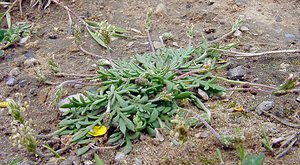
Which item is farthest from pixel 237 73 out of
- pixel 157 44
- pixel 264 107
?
pixel 157 44

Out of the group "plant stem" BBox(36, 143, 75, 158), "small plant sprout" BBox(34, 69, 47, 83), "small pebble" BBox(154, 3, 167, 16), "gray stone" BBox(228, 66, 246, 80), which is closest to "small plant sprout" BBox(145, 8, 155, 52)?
"small pebble" BBox(154, 3, 167, 16)

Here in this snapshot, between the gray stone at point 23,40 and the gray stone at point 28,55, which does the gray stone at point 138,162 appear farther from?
the gray stone at point 23,40

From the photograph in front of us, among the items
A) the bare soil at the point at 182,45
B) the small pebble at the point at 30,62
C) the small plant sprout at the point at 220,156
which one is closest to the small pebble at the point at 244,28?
the bare soil at the point at 182,45

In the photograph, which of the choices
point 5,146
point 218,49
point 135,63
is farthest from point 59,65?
point 218,49

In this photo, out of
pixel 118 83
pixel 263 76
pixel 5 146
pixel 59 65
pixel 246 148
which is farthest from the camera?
pixel 59 65

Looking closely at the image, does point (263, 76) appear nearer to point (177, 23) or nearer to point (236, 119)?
point (236, 119)

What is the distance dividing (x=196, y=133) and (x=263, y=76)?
548 mm

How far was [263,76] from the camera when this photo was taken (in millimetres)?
2109

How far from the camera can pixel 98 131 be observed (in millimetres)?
1778

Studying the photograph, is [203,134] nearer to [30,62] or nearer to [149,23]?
[149,23]

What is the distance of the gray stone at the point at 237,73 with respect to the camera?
6.89 ft

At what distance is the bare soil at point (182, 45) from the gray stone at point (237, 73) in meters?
0.04

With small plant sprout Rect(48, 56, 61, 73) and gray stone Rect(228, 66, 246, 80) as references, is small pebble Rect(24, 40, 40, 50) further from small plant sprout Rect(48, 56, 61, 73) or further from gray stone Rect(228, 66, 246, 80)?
gray stone Rect(228, 66, 246, 80)

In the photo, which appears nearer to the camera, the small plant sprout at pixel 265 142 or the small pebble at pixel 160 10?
the small plant sprout at pixel 265 142
